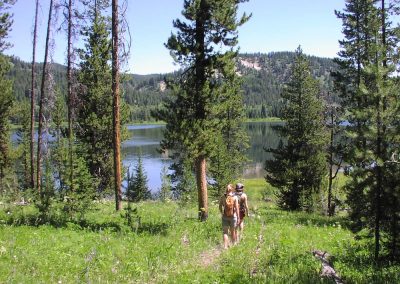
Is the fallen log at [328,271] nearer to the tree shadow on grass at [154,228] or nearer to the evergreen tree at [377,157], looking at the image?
the evergreen tree at [377,157]

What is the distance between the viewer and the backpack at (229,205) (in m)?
13.2

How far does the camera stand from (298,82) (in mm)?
32844

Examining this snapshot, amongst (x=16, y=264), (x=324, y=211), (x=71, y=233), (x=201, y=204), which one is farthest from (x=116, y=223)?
(x=324, y=211)

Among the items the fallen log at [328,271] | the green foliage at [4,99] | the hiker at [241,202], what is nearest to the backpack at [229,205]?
the hiker at [241,202]

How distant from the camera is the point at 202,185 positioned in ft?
57.1

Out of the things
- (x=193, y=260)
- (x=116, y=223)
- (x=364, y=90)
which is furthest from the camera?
(x=116, y=223)

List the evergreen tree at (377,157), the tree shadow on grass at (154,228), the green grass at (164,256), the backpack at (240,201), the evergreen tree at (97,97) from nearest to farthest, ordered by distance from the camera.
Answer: the green grass at (164,256)
the evergreen tree at (377,157)
the tree shadow on grass at (154,228)
the backpack at (240,201)
the evergreen tree at (97,97)

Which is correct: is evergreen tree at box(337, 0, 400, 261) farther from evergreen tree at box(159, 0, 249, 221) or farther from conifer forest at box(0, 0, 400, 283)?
evergreen tree at box(159, 0, 249, 221)

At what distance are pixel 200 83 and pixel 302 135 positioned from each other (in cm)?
1829

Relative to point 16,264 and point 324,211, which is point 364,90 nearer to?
point 16,264

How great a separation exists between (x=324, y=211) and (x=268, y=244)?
818 inches

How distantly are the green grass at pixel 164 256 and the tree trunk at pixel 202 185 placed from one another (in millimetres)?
1246

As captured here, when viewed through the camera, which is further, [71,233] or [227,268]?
[71,233]

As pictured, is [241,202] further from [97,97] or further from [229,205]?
[97,97]
